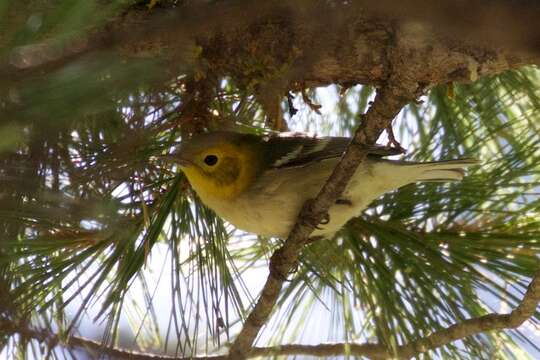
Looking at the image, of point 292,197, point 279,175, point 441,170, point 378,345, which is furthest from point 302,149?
point 378,345

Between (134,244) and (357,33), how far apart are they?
105cm

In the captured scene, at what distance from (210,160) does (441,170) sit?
0.88 meters

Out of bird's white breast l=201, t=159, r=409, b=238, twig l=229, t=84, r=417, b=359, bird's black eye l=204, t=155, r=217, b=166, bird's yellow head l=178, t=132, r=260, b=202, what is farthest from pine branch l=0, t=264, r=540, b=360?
bird's black eye l=204, t=155, r=217, b=166

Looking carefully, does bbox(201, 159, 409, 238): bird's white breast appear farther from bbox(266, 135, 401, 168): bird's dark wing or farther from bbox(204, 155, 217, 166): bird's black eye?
bbox(204, 155, 217, 166): bird's black eye

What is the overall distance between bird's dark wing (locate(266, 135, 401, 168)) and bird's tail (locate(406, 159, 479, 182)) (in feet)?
0.46

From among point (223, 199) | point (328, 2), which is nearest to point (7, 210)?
point (328, 2)

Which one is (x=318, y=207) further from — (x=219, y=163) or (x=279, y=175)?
(x=219, y=163)

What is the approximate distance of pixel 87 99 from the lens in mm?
952

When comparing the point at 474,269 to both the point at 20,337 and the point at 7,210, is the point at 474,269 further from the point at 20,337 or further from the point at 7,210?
the point at 7,210

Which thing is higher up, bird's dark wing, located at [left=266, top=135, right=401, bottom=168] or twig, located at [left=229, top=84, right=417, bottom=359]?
bird's dark wing, located at [left=266, top=135, right=401, bottom=168]

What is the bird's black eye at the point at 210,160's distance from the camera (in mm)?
2627

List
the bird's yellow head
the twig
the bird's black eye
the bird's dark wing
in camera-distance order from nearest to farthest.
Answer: the twig < the bird's yellow head < the bird's black eye < the bird's dark wing

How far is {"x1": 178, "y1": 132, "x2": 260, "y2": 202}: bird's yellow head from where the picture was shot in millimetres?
2510

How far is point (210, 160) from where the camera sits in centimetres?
268
